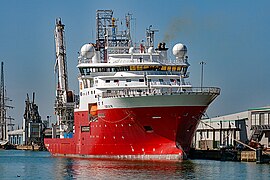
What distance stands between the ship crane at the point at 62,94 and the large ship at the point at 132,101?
4.12 metres

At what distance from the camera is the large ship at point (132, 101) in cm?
Result: 6006

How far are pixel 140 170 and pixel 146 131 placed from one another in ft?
23.8

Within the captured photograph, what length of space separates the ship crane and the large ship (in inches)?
162

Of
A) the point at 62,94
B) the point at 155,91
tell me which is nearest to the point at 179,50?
the point at 155,91

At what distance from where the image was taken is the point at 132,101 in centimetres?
6109

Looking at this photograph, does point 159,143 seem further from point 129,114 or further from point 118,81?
point 118,81

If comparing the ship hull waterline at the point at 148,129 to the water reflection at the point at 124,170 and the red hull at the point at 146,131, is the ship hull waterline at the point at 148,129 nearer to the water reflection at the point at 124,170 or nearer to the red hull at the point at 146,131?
the red hull at the point at 146,131

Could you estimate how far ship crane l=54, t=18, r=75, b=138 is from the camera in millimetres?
81000

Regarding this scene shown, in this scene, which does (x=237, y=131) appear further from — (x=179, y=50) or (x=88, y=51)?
(x=88, y=51)

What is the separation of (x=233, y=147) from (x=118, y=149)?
11771 millimetres

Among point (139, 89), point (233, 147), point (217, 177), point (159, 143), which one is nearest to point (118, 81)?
point (139, 89)

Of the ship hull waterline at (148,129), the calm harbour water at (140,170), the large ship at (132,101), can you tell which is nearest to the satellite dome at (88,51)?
the large ship at (132,101)

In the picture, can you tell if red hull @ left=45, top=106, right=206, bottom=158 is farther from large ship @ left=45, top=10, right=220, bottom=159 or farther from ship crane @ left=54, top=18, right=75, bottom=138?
ship crane @ left=54, top=18, right=75, bottom=138

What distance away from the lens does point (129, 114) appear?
61.4m
